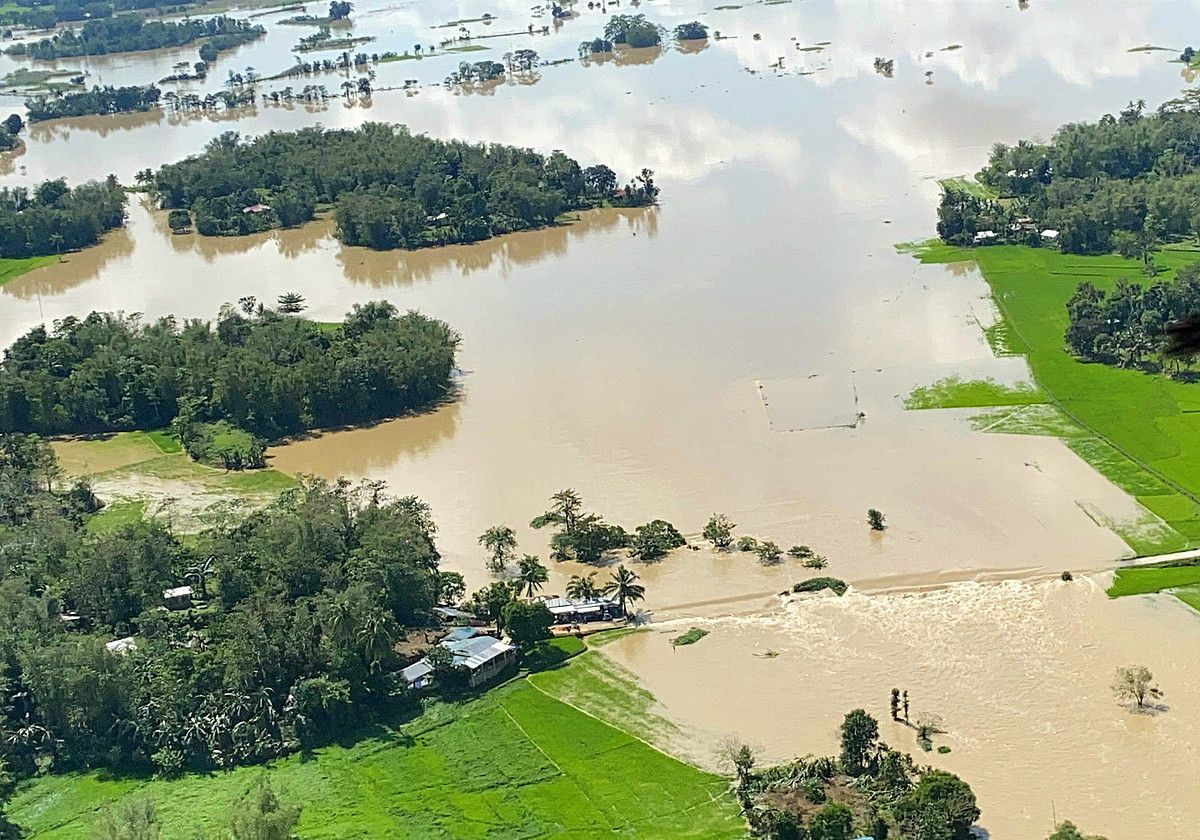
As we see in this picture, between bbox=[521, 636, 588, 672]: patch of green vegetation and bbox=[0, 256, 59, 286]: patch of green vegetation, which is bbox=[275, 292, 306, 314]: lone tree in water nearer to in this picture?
bbox=[0, 256, 59, 286]: patch of green vegetation

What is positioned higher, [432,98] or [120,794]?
[432,98]

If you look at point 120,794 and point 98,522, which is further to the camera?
point 98,522

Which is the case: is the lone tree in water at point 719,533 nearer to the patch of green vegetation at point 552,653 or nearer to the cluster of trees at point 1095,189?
the patch of green vegetation at point 552,653

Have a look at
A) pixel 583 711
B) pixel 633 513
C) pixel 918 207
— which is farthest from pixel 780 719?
pixel 918 207

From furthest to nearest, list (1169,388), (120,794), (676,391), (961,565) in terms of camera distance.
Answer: (676,391), (1169,388), (961,565), (120,794)

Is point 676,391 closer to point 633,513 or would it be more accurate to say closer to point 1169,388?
point 633,513
